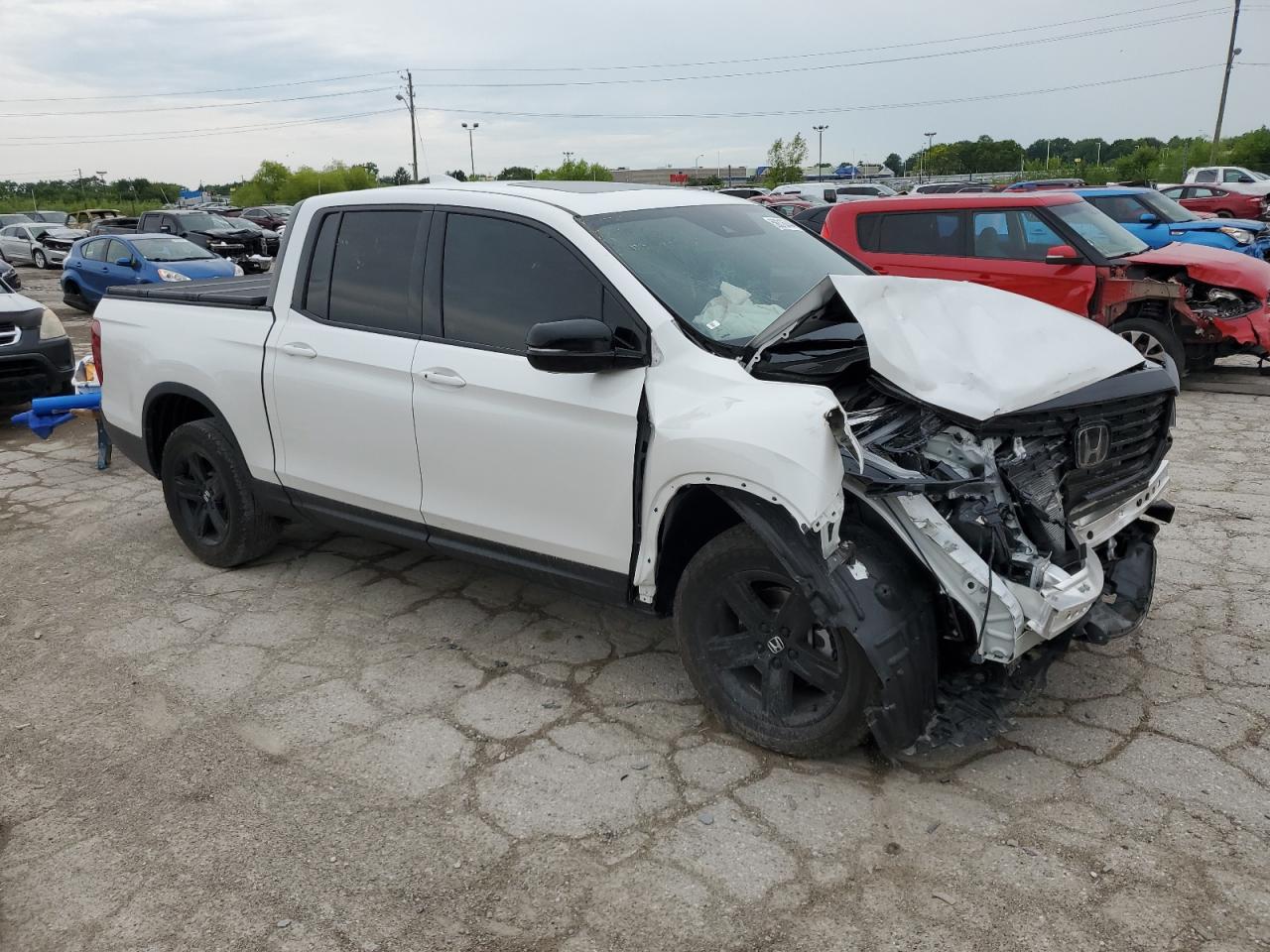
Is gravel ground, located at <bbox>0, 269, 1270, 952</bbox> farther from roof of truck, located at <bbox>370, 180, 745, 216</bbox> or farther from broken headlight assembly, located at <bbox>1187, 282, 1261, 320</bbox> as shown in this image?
broken headlight assembly, located at <bbox>1187, 282, 1261, 320</bbox>

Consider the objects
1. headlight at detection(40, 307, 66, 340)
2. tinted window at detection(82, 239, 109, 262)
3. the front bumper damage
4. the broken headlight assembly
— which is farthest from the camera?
tinted window at detection(82, 239, 109, 262)

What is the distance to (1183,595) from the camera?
444cm

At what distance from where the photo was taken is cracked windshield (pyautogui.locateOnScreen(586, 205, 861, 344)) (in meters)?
3.46

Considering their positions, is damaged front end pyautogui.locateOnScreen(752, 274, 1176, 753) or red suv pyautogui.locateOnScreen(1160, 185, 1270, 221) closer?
damaged front end pyautogui.locateOnScreen(752, 274, 1176, 753)

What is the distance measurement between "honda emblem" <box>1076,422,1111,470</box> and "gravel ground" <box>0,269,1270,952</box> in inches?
37.5

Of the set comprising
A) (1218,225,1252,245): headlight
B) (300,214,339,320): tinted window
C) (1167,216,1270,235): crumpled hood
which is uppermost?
(300,214,339,320): tinted window

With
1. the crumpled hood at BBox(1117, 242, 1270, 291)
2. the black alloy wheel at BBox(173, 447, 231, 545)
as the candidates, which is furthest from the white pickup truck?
the crumpled hood at BBox(1117, 242, 1270, 291)

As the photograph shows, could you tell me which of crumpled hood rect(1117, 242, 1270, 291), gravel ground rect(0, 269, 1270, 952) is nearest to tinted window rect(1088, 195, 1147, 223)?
crumpled hood rect(1117, 242, 1270, 291)

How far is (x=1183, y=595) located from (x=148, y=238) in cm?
1555

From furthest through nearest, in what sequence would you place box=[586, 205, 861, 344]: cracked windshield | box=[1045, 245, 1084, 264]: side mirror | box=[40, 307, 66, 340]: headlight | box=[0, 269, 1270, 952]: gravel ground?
box=[40, 307, 66, 340]: headlight < box=[1045, 245, 1084, 264]: side mirror < box=[586, 205, 861, 344]: cracked windshield < box=[0, 269, 1270, 952]: gravel ground

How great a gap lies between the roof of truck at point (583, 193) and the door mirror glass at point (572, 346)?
68 cm

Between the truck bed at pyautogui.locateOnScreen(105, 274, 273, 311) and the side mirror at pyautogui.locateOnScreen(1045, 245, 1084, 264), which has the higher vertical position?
the truck bed at pyautogui.locateOnScreen(105, 274, 273, 311)

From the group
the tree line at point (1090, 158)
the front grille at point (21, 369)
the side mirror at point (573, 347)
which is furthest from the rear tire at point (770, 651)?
the tree line at point (1090, 158)

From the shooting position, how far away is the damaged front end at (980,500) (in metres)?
2.86
